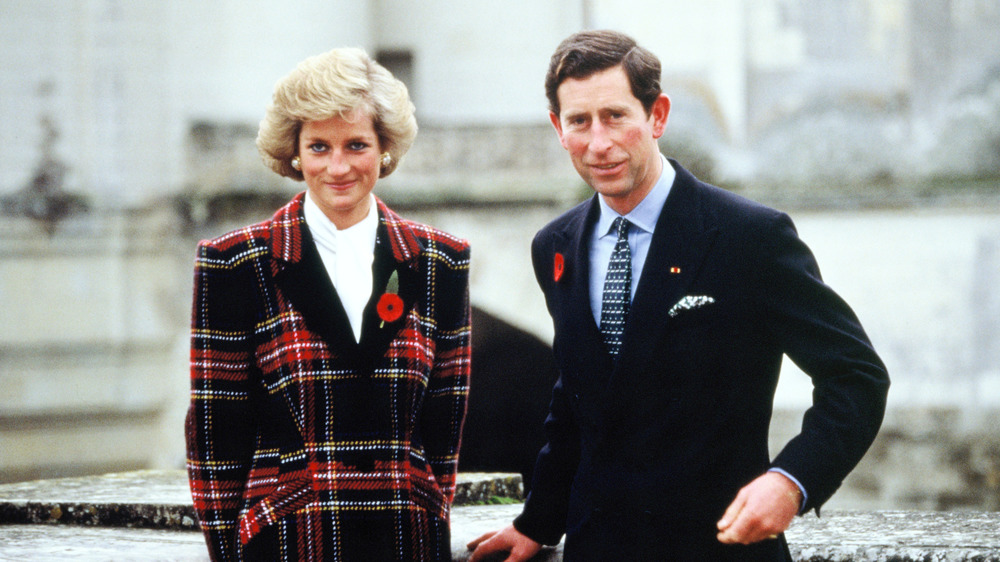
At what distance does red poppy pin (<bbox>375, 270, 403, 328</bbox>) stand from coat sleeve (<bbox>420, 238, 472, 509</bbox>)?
87 millimetres

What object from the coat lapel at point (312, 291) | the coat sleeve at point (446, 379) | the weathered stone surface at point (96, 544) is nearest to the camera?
the coat lapel at point (312, 291)

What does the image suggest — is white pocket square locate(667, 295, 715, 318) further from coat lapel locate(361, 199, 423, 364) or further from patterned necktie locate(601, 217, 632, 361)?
coat lapel locate(361, 199, 423, 364)

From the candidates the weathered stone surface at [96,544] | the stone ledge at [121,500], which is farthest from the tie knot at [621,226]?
the stone ledge at [121,500]

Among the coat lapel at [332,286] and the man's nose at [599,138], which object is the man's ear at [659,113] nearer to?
the man's nose at [599,138]

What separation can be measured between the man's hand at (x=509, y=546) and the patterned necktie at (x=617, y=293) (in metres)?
0.50

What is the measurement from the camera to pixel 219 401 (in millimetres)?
2029

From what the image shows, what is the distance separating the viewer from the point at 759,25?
1115 centimetres

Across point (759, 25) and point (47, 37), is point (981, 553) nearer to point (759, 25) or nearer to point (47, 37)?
point (759, 25)

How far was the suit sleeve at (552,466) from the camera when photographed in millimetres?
2154

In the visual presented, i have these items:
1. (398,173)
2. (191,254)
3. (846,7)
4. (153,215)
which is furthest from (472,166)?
(846,7)

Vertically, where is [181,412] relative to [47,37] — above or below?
below

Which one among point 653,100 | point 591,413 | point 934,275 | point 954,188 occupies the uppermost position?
point 653,100

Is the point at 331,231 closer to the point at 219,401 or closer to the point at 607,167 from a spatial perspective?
the point at 219,401

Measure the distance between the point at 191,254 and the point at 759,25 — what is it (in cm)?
554
